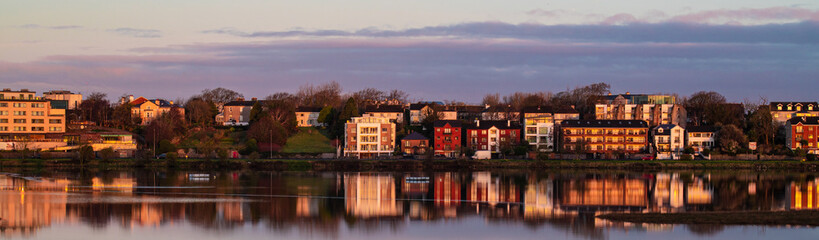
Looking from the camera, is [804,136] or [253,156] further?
[804,136]

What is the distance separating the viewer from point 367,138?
249 feet

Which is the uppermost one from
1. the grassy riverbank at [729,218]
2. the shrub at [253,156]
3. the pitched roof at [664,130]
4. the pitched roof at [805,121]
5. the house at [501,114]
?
the house at [501,114]

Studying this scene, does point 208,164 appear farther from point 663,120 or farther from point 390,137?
point 663,120

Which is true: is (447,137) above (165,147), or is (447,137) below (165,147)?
above

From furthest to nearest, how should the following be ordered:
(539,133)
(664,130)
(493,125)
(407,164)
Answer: (664,130) → (539,133) → (493,125) → (407,164)

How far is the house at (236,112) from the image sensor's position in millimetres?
95269

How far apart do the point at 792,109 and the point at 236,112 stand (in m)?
60.0

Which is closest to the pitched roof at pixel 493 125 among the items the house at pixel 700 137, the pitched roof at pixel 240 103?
the house at pixel 700 137

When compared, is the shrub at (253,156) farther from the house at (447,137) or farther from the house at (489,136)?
the house at (489,136)

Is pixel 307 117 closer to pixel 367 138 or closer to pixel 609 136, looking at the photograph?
pixel 367 138

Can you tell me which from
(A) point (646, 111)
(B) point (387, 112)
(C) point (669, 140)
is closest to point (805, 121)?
(C) point (669, 140)

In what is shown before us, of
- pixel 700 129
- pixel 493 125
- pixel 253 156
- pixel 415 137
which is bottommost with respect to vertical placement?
pixel 253 156

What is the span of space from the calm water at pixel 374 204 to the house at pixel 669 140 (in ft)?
71.5

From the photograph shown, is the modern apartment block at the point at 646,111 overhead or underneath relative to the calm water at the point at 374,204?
overhead
